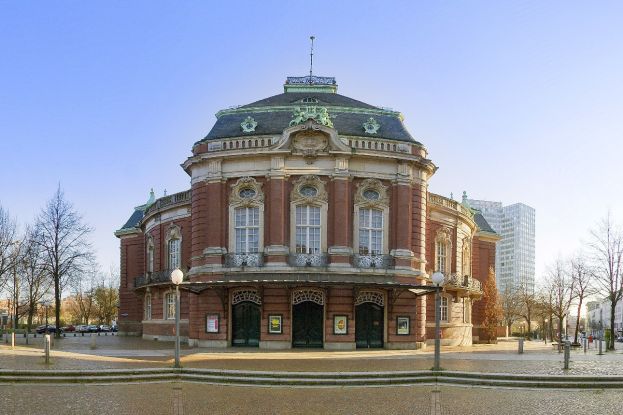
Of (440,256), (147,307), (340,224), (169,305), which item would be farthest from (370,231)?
(147,307)

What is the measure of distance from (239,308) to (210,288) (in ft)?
6.43

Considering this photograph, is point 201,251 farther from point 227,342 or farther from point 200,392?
point 200,392

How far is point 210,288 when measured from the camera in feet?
132

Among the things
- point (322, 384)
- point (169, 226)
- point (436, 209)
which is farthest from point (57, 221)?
point (322, 384)

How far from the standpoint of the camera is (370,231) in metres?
41.3

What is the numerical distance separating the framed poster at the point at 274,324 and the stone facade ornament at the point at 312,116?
414 inches

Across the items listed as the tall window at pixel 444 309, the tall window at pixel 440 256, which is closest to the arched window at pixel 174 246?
the tall window at pixel 440 256

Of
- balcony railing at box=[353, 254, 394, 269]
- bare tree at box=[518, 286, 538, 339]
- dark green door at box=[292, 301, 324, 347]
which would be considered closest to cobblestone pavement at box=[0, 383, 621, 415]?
dark green door at box=[292, 301, 324, 347]

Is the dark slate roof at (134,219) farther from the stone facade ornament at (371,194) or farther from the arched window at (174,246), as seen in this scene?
the stone facade ornament at (371,194)

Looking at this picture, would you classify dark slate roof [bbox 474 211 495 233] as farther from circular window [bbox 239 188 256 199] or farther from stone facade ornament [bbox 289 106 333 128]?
circular window [bbox 239 188 256 199]

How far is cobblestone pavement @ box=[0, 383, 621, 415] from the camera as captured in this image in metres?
18.6

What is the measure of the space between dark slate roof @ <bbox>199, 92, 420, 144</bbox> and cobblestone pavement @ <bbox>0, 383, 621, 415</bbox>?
66.6 feet

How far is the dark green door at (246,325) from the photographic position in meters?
40.2

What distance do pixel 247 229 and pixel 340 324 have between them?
7.34 meters
